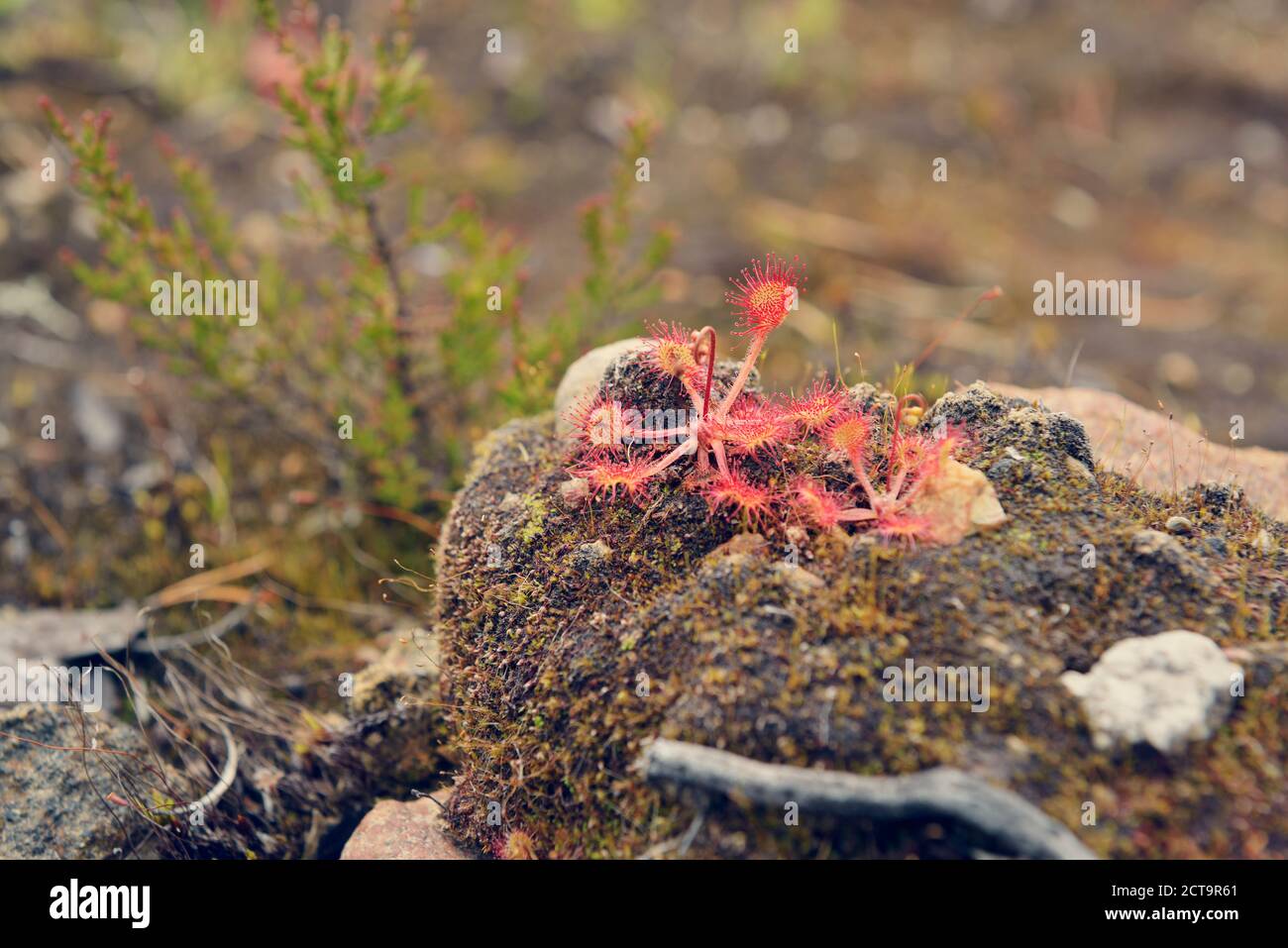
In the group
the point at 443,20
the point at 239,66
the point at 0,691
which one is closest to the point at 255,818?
the point at 0,691

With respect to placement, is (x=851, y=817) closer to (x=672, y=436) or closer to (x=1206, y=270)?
(x=672, y=436)

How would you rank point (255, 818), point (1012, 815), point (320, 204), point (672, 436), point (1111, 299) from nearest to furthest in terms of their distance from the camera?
point (1012, 815)
point (672, 436)
point (255, 818)
point (320, 204)
point (1111, 299)

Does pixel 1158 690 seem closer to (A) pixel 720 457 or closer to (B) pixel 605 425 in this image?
(A) pixel 720 457

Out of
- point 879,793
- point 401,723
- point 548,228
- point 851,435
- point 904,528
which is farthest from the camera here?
point 548,228

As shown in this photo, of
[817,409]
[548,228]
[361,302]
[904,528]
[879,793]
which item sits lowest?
[879,793]

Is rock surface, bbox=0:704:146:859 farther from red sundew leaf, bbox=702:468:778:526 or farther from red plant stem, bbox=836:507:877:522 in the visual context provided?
red plant stem, bbox=836:507:877:522

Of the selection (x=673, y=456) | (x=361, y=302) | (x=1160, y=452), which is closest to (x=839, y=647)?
(x=673, y=456)

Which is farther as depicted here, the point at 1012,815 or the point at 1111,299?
the point at 1111,299
